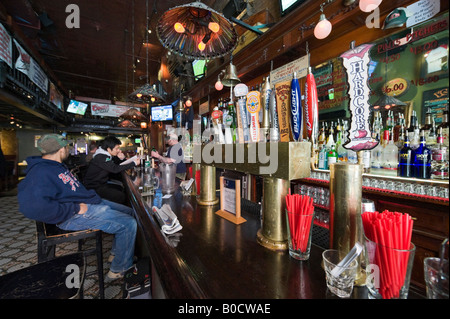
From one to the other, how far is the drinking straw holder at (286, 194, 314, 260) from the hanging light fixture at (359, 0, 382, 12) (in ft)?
6.93

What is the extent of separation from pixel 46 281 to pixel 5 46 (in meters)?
5.78

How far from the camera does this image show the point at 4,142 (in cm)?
1204

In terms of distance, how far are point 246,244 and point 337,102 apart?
347 cm

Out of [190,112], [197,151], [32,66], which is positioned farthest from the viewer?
[190,112]

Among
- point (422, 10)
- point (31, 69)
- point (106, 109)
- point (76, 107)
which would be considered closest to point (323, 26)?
point (422, 10)

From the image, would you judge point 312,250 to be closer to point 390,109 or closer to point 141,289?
point 141,289

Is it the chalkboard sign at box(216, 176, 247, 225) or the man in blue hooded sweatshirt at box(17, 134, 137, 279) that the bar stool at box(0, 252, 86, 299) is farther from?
the chalkboard sign at box(216, 176, 247, 225)

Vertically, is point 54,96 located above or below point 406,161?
above

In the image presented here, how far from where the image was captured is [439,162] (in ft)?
6.03

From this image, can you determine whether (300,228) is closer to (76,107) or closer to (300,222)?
(300,222)

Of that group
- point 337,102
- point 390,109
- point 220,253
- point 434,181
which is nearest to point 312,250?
point 220,253

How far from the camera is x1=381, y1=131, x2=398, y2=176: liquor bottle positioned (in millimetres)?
2236

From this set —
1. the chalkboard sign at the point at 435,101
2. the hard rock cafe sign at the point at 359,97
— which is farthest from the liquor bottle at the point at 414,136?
the hard rock cafe sign at the point at 359,97
